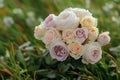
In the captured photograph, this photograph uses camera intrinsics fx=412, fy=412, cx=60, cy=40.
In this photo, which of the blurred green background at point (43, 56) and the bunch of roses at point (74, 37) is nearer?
the bunch of roses at point (74, 37)

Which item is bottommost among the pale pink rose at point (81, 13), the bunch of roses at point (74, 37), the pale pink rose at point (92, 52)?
the pale pink rose at point (92, 52)

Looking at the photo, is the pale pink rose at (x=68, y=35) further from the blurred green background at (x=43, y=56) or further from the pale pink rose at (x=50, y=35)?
the blurred green background at (x=43, y=56)

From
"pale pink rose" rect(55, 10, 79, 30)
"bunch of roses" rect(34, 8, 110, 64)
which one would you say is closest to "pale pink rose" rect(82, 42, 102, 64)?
"bunch of roses" rect(34, 8, 110, 64)

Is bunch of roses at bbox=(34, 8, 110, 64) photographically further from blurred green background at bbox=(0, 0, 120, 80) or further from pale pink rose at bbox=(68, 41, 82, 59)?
blurred green background at bbox=(0, 0, 120, 80)

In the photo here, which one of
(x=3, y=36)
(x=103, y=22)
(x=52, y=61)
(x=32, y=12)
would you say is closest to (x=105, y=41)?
(x=52, y=61)

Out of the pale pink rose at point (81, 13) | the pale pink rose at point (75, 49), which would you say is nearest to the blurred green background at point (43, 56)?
the pale pink rose at point (75, 49)

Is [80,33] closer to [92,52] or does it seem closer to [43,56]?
[92,52]

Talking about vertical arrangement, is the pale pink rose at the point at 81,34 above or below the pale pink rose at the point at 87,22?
below

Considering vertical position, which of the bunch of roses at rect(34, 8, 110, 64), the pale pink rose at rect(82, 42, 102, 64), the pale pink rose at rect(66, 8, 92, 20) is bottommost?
the pale pink rose at rect(82, 42, 102, 64)
